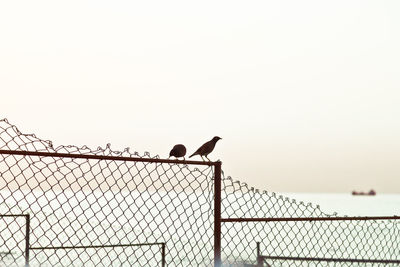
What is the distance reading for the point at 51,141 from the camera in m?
4.18

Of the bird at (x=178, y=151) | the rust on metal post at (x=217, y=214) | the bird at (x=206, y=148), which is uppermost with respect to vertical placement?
the bird at (x=206, y=148)

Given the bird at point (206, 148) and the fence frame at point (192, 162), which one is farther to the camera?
the bird at point (206, 148)

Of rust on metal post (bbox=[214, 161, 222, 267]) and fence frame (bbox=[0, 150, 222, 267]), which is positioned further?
rust on metal post (bbox=[214, 161, 222, 267])

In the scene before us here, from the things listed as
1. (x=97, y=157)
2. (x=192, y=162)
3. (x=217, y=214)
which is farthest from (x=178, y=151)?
(x=97, y=157)

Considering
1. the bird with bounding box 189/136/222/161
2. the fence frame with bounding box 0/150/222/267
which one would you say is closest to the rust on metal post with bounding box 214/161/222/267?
the fence frame with bounding box 0/150/222/267

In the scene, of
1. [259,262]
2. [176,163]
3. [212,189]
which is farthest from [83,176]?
[259,262]

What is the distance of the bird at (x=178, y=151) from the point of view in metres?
5.16

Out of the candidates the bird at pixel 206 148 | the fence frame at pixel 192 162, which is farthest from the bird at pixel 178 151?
the bird at pixel 206 148

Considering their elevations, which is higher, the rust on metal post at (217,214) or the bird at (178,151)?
the bird at (178,151)

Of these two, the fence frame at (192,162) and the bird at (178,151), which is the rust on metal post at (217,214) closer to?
the fence frame at (192,162)

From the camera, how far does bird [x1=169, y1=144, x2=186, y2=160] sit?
516cm

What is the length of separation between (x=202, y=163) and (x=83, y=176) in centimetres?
98

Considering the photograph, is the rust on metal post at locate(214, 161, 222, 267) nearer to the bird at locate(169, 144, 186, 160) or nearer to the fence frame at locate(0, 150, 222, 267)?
the fence frame at locate(0, 150, 222, 267)

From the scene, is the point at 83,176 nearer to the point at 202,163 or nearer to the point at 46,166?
the point at 46,166
